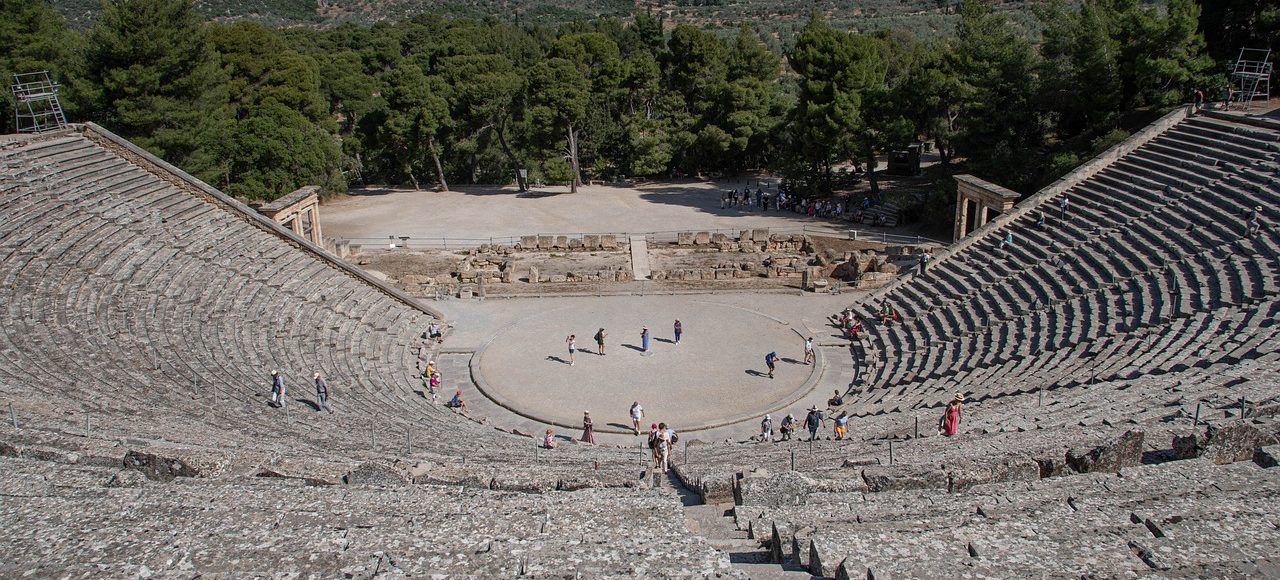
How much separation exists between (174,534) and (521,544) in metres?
3.21

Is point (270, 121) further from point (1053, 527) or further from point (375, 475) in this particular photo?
point (1053, 527)

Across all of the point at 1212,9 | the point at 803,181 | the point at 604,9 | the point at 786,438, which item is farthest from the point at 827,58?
the point at 604,9

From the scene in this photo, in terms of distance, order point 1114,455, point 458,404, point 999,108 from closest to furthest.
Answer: point 1114,455 < point 458,404 < point 999,108

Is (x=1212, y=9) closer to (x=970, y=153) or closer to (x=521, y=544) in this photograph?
(x=970, y=153)

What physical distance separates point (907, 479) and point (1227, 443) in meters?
3.89

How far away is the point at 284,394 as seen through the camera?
18.8 metres

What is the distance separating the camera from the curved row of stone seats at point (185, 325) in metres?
15.5

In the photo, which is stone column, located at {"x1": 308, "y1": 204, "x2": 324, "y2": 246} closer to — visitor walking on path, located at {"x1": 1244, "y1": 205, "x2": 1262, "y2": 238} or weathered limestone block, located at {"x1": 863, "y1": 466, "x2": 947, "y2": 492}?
weathered limestone block, located at {"x1": 863, "y1": 466, "x2": 947, "y2": 492}

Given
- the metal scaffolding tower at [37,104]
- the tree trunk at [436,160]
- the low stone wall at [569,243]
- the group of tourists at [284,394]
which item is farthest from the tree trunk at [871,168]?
the metal scaffolding tower at [37,104]

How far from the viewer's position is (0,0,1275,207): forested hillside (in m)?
35.6

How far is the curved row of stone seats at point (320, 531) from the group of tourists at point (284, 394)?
7.63 metres

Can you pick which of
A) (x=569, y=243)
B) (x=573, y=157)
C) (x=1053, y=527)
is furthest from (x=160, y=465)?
(x=573, y=157)

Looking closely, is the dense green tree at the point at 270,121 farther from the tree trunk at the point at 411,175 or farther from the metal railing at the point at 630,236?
the metal railing at the point at 630,236

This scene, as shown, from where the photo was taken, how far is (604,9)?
492 ft
